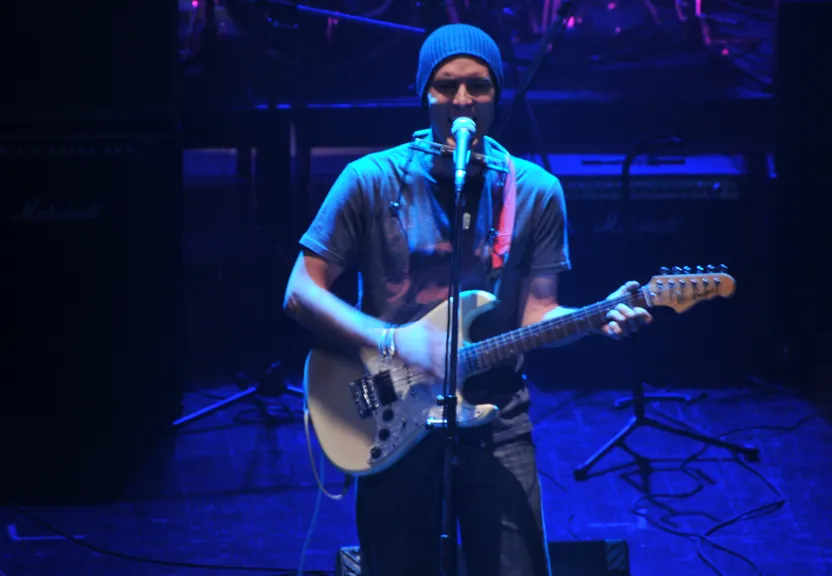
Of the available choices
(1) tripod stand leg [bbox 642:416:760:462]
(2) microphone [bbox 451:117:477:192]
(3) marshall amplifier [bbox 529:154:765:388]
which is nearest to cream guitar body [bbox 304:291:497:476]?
(2) microphone [bbox 451:117:477:192]

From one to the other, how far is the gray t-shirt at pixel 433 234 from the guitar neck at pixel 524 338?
69 mm

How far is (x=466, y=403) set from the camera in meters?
2.66

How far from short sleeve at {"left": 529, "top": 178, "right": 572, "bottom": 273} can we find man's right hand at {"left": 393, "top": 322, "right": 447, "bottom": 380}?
386mm

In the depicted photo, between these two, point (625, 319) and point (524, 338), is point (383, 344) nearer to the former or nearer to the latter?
point (524, 338)

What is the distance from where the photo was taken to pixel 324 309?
9.24 ft

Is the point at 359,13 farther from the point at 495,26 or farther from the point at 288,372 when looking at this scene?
the point at 288,372

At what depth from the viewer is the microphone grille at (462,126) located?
2.44 m

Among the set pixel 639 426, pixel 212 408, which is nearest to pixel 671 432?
pixel 639 426

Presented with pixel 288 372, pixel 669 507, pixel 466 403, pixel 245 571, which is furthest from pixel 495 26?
pixel 466 403

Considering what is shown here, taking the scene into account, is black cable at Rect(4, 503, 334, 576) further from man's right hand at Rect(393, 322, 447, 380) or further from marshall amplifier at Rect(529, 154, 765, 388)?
marshall amplifier at Rect(529, 154, 765, 388)

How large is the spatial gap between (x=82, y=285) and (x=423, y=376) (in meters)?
3.21

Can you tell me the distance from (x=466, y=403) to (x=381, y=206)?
2.05 ft

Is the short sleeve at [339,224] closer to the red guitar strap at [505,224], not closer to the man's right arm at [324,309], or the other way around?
the man's right arm at [324,309]

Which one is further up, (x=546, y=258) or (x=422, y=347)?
(x=546, y=258)
